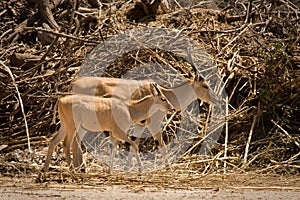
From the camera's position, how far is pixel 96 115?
6938 millimetres

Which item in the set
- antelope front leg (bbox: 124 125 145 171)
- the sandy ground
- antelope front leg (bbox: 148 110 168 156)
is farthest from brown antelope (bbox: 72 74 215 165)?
the sandy ground

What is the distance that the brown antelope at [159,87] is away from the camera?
7.70 metres

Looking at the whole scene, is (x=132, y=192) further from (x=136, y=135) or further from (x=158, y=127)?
(x=136, y=135)

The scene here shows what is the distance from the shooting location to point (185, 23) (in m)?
10.9

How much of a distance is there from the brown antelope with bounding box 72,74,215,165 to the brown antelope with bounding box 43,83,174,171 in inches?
8.7

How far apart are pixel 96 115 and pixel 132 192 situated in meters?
1.69

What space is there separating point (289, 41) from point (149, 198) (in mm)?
4848

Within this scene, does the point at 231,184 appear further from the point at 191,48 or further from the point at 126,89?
the point at 191,48

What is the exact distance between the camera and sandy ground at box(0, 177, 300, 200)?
16.8 ft

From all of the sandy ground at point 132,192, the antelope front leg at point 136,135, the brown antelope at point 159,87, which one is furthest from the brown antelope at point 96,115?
the sandy ground at point 132,192

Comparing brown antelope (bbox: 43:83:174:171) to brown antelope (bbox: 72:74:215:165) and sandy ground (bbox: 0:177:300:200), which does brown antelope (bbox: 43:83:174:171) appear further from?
sandy ground (bbox: 0:177:300:200)

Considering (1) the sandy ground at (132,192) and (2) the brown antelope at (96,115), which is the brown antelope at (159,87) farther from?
(1) the sandy ground at (132,192)

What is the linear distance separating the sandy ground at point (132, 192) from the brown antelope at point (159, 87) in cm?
199

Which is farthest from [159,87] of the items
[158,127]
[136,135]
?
[136,135]
